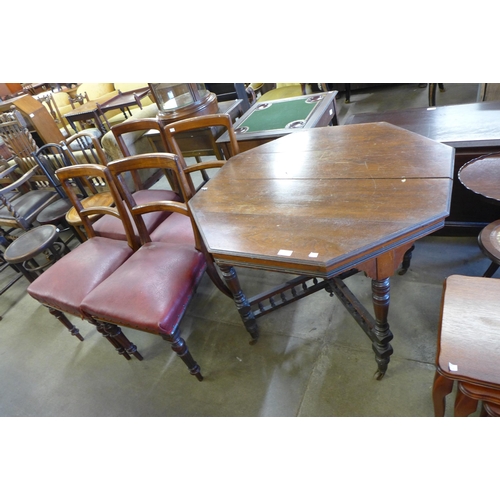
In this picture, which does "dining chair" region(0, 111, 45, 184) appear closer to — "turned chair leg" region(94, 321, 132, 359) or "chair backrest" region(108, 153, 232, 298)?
"chair backrest" region(108, 153, 232, 298)

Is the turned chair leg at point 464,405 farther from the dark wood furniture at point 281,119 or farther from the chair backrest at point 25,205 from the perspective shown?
the chair backrest at point 25,205

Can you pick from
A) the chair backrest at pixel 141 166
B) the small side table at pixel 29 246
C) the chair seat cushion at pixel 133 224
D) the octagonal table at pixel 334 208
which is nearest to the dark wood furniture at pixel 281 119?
the octagonal table at pixel 334 208

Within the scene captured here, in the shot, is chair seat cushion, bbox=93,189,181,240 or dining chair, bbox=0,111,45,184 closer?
chair seat cushion, bbox=93,189,181,240

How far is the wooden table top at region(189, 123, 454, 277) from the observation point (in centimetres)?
96

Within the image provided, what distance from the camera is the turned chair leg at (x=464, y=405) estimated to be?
2.96 ft

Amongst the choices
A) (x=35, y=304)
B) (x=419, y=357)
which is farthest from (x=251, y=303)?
(x=35, y=304)

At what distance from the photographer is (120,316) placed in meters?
1.41

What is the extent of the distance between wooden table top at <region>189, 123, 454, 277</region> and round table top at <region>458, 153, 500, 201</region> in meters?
0.24

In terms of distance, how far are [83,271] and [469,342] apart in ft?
5.89

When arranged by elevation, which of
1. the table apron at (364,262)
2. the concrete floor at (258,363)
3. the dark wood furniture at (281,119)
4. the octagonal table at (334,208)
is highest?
the dark wood furniture at (281,119)

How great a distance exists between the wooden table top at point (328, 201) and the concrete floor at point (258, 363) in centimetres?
82

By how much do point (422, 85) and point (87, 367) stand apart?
521cm

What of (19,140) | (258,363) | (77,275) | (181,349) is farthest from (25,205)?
(258,363)

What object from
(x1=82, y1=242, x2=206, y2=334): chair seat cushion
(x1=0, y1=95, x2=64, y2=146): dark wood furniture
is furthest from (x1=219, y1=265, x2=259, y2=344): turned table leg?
(x1=0, y1=95, x2=64, y2=146): dark wood furniture
